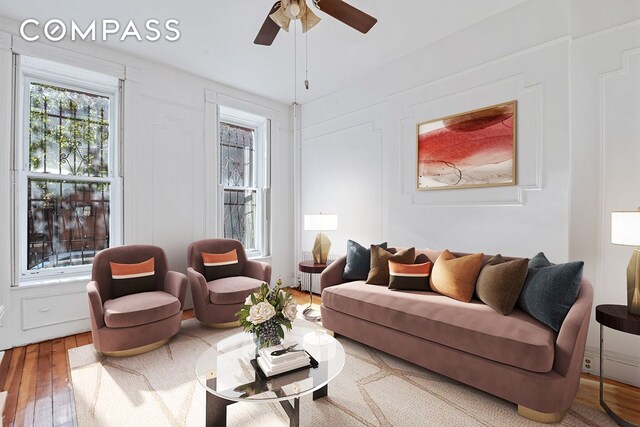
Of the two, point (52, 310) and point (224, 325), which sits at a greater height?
point (52, 310)

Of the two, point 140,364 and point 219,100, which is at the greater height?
point 219,100

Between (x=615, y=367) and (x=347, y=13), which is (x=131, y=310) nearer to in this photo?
(x=347, y=13)

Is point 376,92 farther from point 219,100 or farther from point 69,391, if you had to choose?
point 69,391

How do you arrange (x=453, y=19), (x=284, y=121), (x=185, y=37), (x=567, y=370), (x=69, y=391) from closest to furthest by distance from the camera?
(x=567, y=370) → (x=69, y=391) → (x=453, y=19) → (x=185, y=37) → (x=284, y=121)

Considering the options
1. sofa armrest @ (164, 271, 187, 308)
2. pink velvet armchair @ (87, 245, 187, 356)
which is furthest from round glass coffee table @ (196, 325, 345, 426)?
sofa armrest @ (164, 271, 187, 308)

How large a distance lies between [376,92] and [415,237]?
190cm

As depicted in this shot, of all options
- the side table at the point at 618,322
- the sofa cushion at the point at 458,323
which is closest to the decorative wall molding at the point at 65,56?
the sofa cushion at the point at 458,323

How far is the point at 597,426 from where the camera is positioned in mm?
1848

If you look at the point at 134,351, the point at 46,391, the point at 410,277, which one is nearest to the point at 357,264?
the point at 410,277

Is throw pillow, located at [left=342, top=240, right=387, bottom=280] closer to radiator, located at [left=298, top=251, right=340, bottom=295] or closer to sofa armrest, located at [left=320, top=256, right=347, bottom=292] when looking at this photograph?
sofa armrest, located at [left=320, top=256, right=347, bottom=292]

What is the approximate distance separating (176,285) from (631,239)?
11.7ft

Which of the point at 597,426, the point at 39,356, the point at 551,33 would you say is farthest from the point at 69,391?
the point at 551,33

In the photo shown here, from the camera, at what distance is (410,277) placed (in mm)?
2922

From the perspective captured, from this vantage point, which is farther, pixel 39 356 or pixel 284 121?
pixel 284 121
